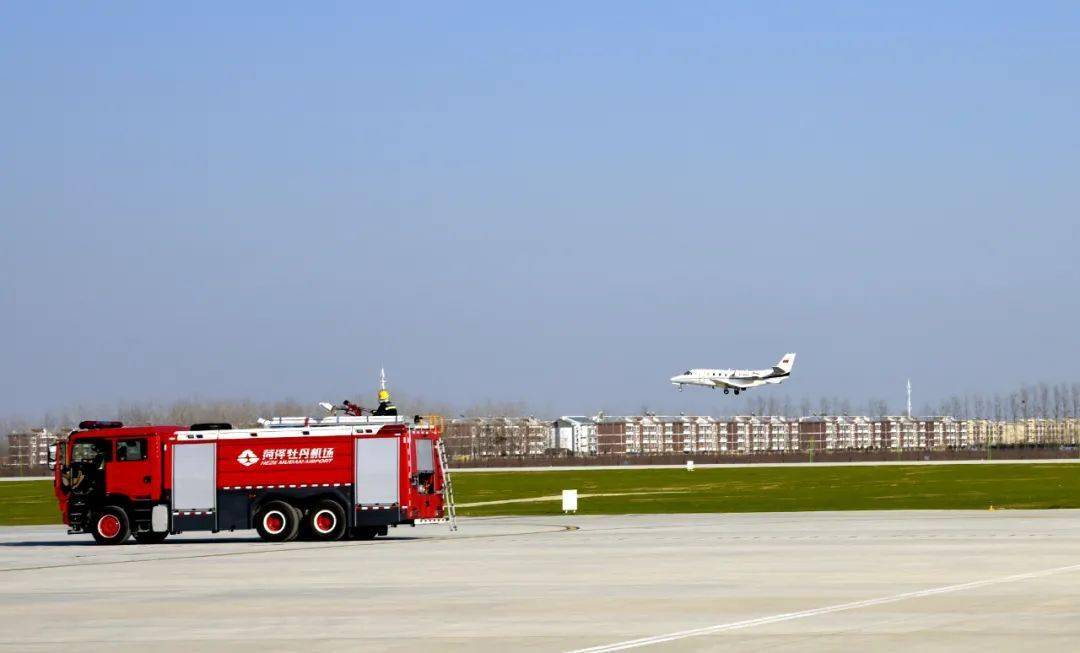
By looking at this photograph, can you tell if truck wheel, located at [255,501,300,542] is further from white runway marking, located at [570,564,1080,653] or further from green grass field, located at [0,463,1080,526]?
white runway marking, located at [570,564,1080,653]

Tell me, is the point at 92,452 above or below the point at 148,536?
above

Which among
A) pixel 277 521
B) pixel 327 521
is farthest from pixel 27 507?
pixel 327 521

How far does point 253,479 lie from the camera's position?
44844 millimetres

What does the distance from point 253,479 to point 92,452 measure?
15.6 ft

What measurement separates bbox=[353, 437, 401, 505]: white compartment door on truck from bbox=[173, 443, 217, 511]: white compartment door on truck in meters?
4.20

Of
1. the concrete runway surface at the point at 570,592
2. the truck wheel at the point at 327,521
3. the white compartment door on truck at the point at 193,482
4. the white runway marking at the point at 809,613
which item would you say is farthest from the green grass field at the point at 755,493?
the white runway marking at the point at 809,613

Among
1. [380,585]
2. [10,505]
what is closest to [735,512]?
[380,585]

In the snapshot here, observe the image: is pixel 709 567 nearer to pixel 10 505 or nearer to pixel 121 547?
pixel 121 547

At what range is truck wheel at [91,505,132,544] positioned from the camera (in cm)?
4544

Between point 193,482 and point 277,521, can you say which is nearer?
point 193,482

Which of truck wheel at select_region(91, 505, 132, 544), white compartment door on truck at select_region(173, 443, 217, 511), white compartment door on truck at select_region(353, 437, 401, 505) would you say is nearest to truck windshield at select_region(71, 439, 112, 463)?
truck wheel at select_region(91, 505, 132, 544)

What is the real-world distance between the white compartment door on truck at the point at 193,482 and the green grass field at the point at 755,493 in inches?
904

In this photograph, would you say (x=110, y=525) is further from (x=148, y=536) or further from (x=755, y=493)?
(x=755, y=493)

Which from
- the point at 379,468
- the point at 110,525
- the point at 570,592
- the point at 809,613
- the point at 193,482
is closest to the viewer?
the point at 809,613
